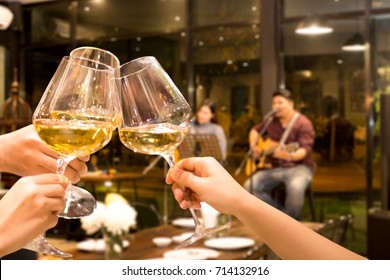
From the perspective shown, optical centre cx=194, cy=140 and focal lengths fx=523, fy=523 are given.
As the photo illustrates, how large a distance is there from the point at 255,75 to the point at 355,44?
44.9 inches

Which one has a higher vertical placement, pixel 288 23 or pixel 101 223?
pixel 288 23

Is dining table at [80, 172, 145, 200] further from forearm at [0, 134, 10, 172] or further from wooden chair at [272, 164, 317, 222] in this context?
forearm at [0, 134, 10, 172]

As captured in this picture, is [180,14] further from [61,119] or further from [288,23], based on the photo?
[61,119]

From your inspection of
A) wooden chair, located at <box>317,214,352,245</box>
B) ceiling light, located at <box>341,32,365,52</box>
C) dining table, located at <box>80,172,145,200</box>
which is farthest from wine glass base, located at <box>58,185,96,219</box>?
ceiling light, located at <box>341,32,365,52</box>

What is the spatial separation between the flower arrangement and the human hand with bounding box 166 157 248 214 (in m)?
1.67

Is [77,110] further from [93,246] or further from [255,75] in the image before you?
[255,75]

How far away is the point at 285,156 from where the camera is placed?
4.83 m

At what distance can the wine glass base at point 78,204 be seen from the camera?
846 millimetres

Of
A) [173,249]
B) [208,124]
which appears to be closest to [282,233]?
[173,249]

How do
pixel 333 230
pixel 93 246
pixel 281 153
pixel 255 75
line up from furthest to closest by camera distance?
pixel 255 75 < pixel 281 153 < pixel 333 230 < pixel 93 246

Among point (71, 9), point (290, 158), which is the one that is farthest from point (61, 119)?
point (71, 9)

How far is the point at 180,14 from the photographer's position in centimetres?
634
